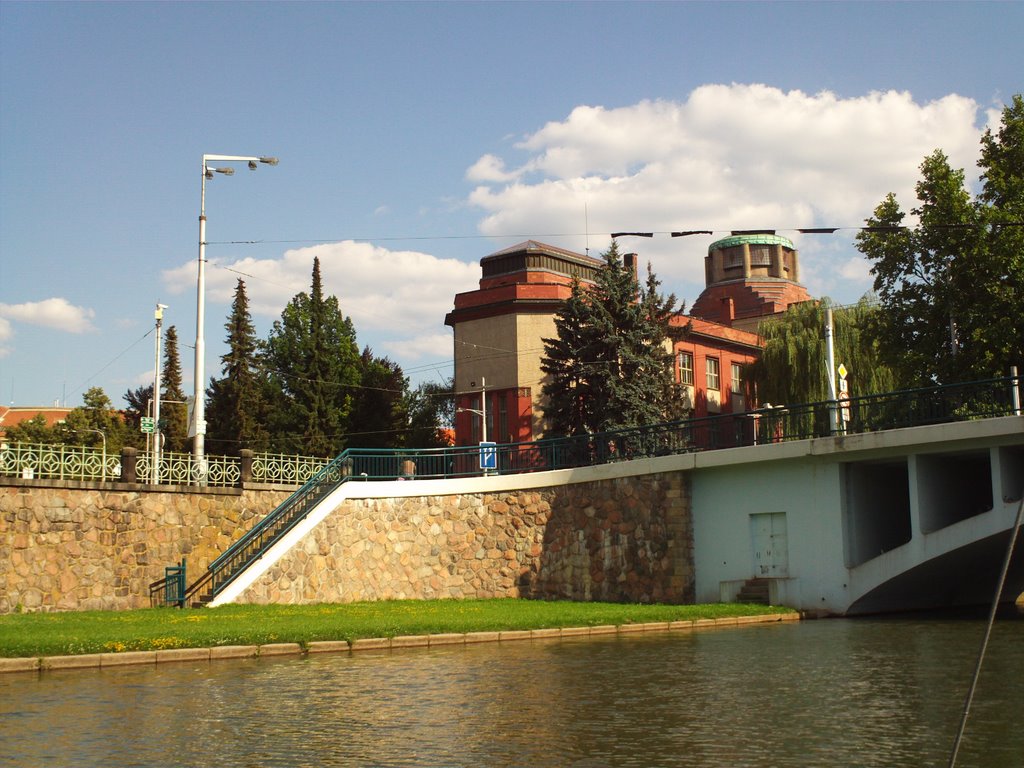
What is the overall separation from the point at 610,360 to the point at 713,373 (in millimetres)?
16622

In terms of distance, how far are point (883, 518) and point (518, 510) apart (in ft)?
33.3

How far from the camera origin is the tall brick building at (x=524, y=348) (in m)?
51.8

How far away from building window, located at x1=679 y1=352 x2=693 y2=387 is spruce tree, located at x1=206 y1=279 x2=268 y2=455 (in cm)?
2199

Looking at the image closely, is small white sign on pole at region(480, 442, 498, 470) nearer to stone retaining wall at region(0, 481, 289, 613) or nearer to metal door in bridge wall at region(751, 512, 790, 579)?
stone retaining wall at region(0, 481, 289, 613)

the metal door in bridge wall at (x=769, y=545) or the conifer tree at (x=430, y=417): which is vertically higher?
the conifer tree at (x=430, y=417)

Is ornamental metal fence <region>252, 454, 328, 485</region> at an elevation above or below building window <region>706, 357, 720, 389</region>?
below

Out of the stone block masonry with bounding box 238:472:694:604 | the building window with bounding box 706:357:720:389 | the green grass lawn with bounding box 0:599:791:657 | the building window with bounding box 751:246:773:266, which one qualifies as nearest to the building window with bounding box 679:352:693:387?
the building window with bounding box 706:357:720:389

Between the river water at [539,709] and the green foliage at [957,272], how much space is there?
17.4 m

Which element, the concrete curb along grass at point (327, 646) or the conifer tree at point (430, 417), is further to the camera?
the conifer tree at point (430, 417)

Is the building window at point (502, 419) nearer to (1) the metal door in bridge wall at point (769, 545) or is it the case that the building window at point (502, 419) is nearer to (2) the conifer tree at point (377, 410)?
(2) the conifer tree at point (377, 410)

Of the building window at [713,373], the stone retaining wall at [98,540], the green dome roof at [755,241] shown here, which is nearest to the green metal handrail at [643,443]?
the stone retaining wall at [98,540]

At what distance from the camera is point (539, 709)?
1162cm

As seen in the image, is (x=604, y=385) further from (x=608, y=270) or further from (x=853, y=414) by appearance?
(x=853, y=414)

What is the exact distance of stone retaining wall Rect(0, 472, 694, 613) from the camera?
2711 centimetres
